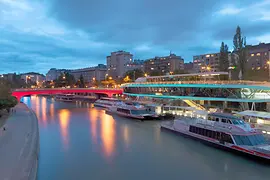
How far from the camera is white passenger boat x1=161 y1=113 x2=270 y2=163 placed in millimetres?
19000

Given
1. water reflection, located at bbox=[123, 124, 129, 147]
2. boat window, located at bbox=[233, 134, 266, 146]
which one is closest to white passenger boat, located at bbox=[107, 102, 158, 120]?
water reflection, located at bbox=[123, 124, 129, 147]

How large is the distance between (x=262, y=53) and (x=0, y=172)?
88.2 m

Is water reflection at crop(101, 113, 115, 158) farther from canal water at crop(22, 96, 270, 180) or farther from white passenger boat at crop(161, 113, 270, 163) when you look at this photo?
white passenger boat at crop(161, 113, 270, 163)

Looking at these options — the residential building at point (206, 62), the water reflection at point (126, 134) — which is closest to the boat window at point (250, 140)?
the water reflection at point (126, 134)

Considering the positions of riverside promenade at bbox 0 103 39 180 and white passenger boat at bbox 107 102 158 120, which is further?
white passenger boat at bbox 107 102 158 120

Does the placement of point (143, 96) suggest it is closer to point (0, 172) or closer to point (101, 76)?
point (0, 172)

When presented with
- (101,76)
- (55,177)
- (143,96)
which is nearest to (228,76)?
(143,96)

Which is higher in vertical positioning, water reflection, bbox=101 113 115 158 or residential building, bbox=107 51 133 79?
residential building, bbox=107 51 133 79

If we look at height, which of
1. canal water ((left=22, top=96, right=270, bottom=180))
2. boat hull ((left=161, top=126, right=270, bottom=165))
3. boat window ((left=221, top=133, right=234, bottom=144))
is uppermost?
boat window ((left=221, top=133, right=234, bottom=144))

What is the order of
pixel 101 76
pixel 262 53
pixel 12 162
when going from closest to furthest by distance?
pixel 12 162
pixel 262 53
pixel 101 76

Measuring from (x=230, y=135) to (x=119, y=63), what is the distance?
125230 mm

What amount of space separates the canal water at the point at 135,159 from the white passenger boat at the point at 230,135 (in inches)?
28.0

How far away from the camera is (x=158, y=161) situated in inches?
767

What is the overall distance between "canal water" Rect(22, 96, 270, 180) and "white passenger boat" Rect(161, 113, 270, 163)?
711 mm
